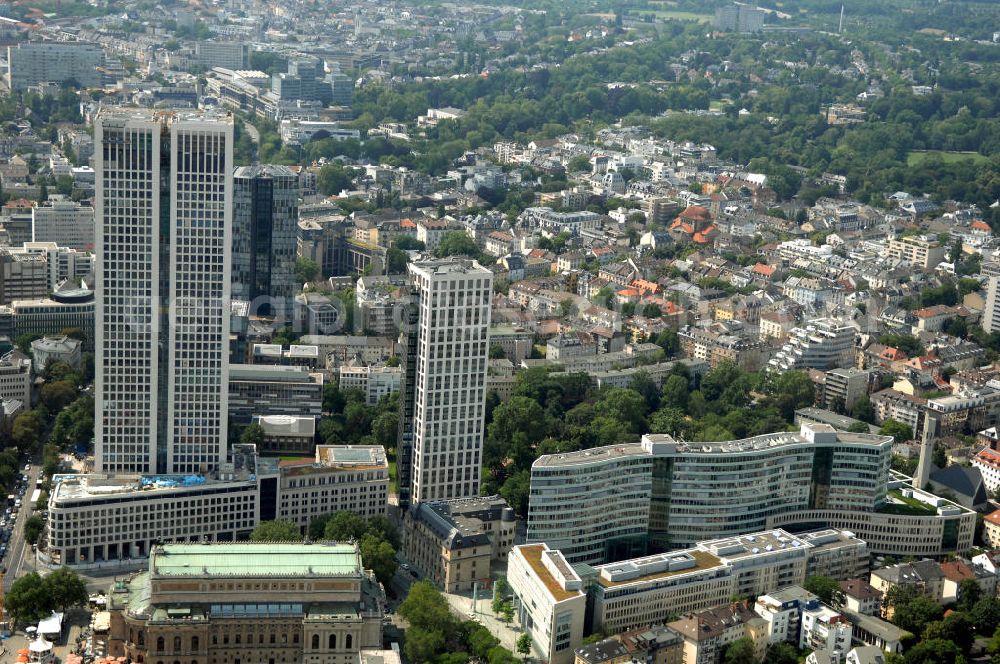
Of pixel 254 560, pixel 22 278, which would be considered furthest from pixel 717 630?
pixel 22 278

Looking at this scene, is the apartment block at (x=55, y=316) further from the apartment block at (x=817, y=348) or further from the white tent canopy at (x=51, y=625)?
the apartment block at (x=817, y=348)

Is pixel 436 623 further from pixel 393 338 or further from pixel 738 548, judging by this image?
pixel 393 338

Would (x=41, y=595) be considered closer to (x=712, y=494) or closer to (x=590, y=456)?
(x=590, y=456)

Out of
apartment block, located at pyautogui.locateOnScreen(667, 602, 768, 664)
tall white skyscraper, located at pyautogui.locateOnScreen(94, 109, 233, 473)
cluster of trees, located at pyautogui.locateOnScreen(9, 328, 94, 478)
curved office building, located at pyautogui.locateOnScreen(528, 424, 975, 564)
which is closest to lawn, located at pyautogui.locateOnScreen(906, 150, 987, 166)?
curved office building, located at pyautogui.locateOnScreen(528, 424, 975, 564)

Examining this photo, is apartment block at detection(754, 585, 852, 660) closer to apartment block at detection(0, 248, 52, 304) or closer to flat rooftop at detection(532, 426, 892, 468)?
flat rooftop at detection(532, 426, 892, 468)

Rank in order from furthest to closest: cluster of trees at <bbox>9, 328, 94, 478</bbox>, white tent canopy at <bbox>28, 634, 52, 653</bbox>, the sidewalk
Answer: cluster of trees at <bbox>9, 328, 94, 478</bbox> < the sidewalk < white tent canopy at <bbox>28, 634, 52, 653</bbox>

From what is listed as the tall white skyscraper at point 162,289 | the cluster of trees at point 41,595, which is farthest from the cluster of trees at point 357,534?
the cluster of trees at point 41,595
